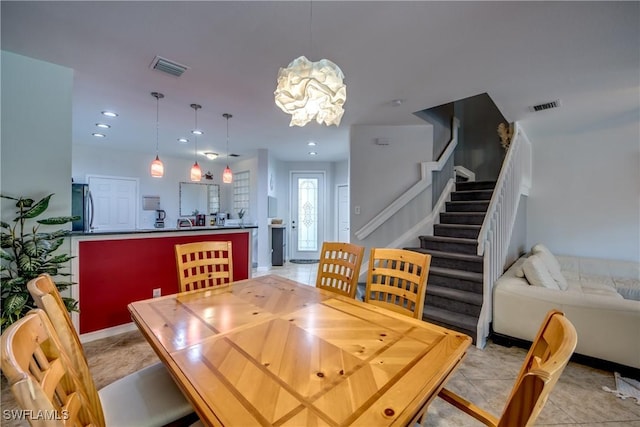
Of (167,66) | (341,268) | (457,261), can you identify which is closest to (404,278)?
(341,268)

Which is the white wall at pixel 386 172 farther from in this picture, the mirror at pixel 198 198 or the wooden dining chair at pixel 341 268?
the mirror at pixel 198 198

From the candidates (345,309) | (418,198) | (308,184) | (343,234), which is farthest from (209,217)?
(345,309)

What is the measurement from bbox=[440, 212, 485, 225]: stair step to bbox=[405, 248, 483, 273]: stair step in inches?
28.9

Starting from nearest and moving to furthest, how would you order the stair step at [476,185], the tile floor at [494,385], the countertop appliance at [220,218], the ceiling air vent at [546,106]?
1. the tile floor at [494,385]
2. the ceiling air vent at [546,106]
3. the stair step at [476,185]
4. the countertop appliance at [220,218]

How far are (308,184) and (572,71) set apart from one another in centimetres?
523

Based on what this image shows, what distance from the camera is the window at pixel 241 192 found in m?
6.49

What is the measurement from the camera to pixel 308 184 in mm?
6914

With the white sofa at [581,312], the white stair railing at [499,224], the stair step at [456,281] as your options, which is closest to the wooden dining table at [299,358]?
the white stair railing at [499,224]

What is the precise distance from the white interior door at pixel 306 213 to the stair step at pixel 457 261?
3.80 m

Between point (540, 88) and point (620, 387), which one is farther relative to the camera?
point (540, 88)

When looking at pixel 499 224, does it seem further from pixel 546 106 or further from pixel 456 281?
pixel 546 106

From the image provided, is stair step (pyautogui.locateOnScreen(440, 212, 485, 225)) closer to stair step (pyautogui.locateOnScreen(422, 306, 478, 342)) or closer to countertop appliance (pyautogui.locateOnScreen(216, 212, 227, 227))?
stair step (pyautogui.locateOnScreen(422, 306, 478, 342))

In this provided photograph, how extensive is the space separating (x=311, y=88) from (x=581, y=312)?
2800 mm

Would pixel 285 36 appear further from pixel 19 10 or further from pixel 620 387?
pixel 620 387
